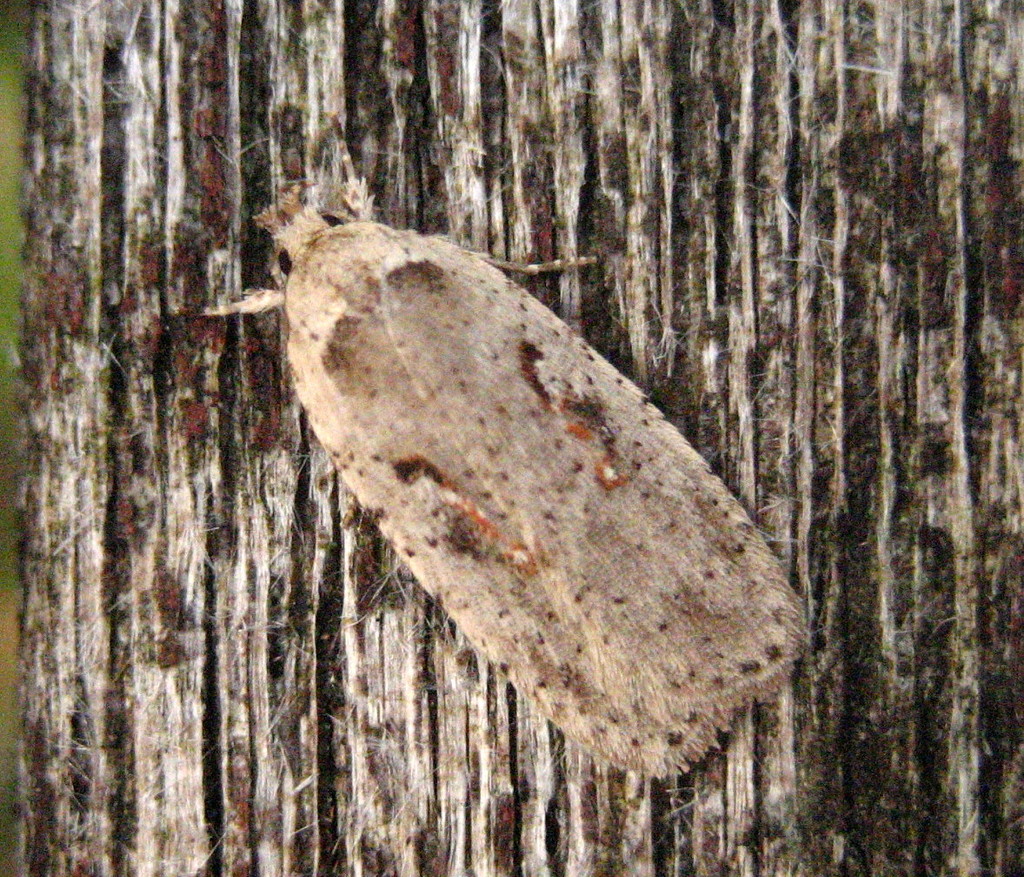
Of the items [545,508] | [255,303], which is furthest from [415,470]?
[255,303]

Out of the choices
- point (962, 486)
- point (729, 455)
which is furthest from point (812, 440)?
point (962, 486)

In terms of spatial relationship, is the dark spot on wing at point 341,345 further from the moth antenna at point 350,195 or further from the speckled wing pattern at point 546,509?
the moth antenna at point 350,195

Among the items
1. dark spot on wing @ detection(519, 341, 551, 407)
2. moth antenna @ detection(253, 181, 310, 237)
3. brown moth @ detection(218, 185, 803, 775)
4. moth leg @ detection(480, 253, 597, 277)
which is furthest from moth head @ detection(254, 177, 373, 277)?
dark spot on wing @ detection(519, 341, 551, 407)

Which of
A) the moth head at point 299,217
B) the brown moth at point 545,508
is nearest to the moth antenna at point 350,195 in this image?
the moth head at point 299,217

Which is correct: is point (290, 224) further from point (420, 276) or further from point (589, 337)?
point (589, 337)

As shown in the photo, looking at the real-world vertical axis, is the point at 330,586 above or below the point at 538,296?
below

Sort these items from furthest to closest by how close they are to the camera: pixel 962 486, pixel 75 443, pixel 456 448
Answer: pixel 75 443 < pixel 962 486 < pixel 456 448

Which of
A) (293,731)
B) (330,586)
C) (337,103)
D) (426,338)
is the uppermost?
(337,103)

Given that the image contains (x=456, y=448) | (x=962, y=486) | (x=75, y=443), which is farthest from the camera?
(x=75, y=443)

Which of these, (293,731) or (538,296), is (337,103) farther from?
(293,731)
